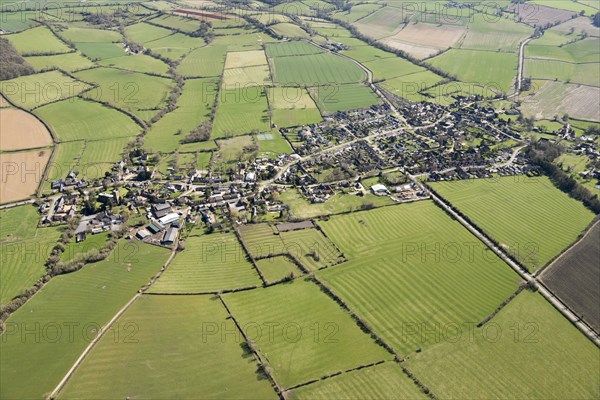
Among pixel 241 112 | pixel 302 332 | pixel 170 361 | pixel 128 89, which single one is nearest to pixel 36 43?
pixel 128 89

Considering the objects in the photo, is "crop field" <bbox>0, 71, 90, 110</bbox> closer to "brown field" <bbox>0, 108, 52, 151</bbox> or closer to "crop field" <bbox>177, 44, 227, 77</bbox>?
"brown field" <bbox>0, 108, 52, 151</bbox>

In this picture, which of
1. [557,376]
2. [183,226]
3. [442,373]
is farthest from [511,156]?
[183,226]

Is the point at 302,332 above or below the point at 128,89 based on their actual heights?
below

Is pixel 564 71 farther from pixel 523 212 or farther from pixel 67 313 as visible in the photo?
pixel 67 313

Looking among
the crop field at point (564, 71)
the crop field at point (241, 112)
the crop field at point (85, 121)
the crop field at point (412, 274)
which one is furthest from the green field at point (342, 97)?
the crop field at point (564, 71)

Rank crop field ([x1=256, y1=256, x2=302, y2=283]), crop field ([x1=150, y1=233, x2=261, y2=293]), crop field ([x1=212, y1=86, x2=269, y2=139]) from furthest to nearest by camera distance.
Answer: crop field ([x1=212, y1=86, x2=269, y2=139]), crop field ([x1=256, y1=256, x2=302, y2=283]), crop field ([x1=150, y1=233, x2=261, y2=293])

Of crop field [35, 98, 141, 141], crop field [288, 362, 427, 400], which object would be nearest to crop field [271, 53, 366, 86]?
crop field [35, 98, 141, 141]

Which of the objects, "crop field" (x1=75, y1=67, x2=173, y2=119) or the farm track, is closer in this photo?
the farm track
